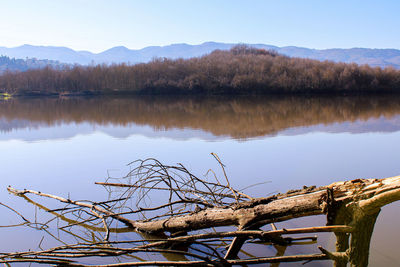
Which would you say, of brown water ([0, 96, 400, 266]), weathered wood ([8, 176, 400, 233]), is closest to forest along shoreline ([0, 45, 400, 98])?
brown water ([0, 96, 400, 266])

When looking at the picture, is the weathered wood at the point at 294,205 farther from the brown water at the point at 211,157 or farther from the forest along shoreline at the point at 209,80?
the forest along shoreline at the point at 209,80

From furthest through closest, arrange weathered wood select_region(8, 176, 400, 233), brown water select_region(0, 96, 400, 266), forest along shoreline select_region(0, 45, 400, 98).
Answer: forest along shoreline select_region(0, 45, 400, 98), brown water select_region(0, 96, 400, 266), weathered wood select_region(8, 176, 400, 233)

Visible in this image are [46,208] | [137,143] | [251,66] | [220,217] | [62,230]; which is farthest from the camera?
[251,66]

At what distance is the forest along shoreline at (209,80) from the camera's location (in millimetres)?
37344

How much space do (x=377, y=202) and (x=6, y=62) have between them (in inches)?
6356

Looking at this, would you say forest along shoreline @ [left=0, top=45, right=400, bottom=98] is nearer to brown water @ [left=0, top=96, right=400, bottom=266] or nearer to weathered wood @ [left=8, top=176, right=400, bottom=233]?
brown water @ [left=0, top=96, right=400, bottom=266]

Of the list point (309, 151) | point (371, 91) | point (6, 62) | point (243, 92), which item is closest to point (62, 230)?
point (309, 151)

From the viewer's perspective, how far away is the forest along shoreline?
3734 centimetres

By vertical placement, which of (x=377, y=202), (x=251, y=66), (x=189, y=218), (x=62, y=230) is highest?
(x=251, y=66)

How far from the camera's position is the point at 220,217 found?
266 centimetres

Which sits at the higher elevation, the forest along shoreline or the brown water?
the forest along shoreline

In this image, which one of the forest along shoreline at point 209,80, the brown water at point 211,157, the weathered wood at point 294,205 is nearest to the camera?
the weathered wood at point 294,205

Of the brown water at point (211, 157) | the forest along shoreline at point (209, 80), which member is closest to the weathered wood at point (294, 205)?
the brown water at point (211, 157)

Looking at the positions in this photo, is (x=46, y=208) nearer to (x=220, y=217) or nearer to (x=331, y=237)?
(x=220, y=217)
